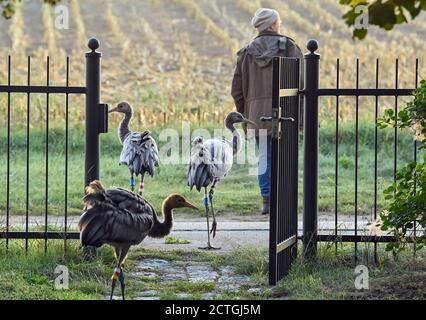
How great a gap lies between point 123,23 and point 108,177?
19.5 metres

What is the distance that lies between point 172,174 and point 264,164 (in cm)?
337

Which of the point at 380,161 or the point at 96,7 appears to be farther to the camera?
the point at 96,7

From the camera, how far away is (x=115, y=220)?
8.88m

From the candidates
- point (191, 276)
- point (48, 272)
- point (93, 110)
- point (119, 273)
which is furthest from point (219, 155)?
point (119, 273)

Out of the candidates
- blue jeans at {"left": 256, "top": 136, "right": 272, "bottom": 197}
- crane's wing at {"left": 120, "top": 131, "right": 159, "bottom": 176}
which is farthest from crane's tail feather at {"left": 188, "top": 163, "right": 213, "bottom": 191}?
blue jeans at {"left": 256, "top": 136, "right": 272, "bottom": 197}

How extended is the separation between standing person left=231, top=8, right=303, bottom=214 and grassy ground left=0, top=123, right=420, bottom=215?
1252 mm

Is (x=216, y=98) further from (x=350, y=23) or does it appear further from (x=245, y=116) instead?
(x=350, y=23)

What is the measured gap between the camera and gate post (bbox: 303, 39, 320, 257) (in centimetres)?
1030

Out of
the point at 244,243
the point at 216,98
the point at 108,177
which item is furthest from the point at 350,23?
the point at 216,98

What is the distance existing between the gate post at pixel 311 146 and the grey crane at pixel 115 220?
1.60 meters

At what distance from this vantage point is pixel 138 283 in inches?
382

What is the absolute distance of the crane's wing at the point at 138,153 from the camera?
12203 millimetres

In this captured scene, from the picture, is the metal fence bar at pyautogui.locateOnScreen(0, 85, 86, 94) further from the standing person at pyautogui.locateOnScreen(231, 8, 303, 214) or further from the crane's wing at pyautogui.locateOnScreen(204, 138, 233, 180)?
the standing person at pyautogui.locateOnScreen(231, 8, 303, 214)
